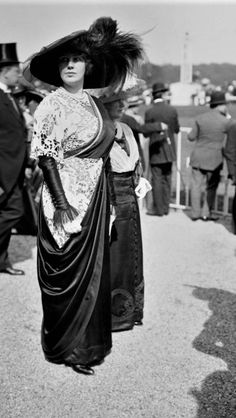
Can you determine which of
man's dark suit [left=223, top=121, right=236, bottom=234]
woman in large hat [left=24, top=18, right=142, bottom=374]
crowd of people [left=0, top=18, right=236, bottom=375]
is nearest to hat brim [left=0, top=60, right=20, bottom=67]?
crowd of people [left=0, top=18, right=236, bottom=375]

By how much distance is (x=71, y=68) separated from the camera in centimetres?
340

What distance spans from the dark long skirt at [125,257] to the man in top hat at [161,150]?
13.4 feet

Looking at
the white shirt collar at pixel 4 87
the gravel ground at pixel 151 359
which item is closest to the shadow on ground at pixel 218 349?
the gravel ground at pixel 151 359

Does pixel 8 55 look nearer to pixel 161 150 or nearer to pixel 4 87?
pixel 4 87

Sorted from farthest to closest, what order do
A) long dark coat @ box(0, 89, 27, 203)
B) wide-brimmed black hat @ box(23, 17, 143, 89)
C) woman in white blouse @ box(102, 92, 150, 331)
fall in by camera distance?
long dark coat @ box(0, 89, 27, 203) → woman in white blouse @ box(102, 92, 150, 331) → wide-brimmed black hat @ box(23, 17, 143, 89)

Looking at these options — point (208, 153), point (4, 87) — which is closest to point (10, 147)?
point (4, 87)

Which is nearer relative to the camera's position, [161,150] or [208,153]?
[208,153]

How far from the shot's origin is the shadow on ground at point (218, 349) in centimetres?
316

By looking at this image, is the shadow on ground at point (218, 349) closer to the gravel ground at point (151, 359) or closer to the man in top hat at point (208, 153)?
the gravel ground at point (151, 359)

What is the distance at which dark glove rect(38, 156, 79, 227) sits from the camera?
3279 mm

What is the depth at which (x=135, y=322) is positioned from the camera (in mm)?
4258

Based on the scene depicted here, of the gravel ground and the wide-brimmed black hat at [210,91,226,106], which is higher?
the wide-brimmed black hat at [210,91,226,106]

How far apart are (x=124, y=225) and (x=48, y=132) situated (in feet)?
3.31

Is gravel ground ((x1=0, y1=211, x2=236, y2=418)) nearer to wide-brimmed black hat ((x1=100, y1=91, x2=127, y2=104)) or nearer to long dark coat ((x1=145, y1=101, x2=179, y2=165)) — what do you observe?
wide-brimmed black hat ((x1=100, y1=91, x2=127, y2=104))
